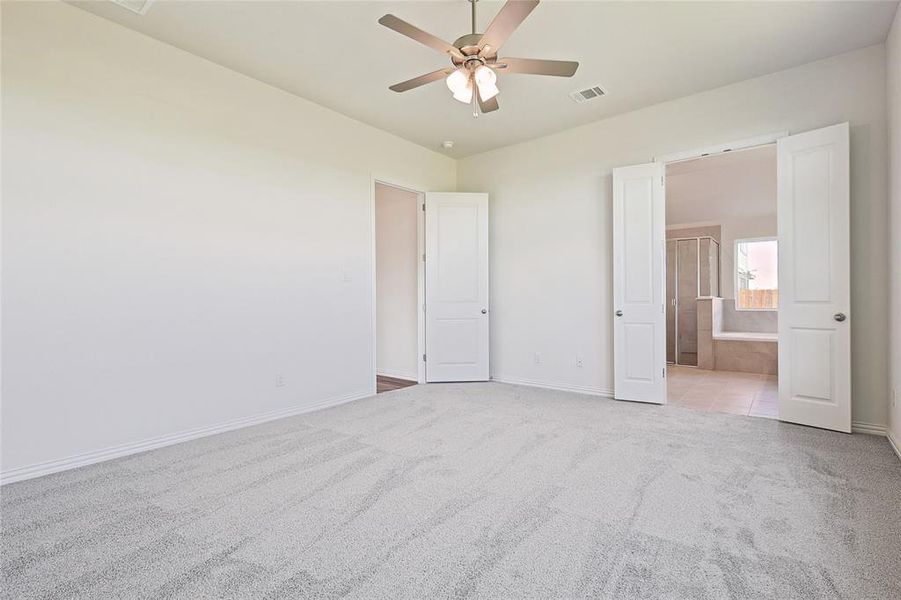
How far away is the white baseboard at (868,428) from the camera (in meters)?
3.15

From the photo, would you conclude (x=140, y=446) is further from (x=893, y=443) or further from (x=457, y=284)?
(x=893, y=443)

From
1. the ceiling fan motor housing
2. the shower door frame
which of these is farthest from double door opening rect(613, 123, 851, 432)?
the shower door frame

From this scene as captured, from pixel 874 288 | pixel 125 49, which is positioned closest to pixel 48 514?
pixel 125 49

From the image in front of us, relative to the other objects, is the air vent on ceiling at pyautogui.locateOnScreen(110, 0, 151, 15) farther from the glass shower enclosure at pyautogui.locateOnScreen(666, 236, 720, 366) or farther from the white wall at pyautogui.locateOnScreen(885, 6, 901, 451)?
the glass shower enclosure at pyautogui.locateOnScreen(666, 236, 720, 366)

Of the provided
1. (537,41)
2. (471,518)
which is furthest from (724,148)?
(471,518)

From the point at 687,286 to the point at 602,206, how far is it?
3.68 meters

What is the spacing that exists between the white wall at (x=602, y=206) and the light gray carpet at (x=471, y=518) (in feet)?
4.25

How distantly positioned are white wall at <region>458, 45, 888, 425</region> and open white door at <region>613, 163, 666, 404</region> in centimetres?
19

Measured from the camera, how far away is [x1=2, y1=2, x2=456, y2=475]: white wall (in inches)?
100

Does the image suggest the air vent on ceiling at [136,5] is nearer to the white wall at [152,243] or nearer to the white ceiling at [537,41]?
the white ceiling at [537,41]

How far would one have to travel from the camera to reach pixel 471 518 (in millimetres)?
2020

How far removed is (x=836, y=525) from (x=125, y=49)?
488cm

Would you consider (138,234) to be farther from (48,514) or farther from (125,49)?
(48,514)

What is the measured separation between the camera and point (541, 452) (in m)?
2.87
